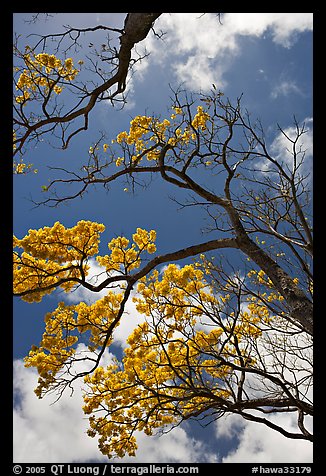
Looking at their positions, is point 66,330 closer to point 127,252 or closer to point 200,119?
point 127,252

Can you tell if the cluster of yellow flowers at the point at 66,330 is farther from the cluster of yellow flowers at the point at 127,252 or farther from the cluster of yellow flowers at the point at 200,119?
the cluster of yellow flowers at the point at 200,119

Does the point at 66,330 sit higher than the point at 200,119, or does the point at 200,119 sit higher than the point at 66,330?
the point at 200,119

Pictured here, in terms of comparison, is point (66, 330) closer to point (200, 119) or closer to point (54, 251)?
point (54, 251)

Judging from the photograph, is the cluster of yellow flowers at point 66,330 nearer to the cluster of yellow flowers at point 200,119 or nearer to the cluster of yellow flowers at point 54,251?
the cluster of yellow flowers at point 54,251

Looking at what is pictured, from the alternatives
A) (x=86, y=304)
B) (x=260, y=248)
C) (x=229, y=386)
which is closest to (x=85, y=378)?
(x=86, y=304)

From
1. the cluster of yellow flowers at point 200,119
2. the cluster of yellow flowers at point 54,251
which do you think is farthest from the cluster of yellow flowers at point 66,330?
the cluster of yellow flowers at point 200,119

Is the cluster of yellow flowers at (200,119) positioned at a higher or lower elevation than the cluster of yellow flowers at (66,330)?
higher

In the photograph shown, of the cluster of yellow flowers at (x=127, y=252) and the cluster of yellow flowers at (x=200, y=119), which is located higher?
the cluster of yellow flowers at (x=200, y=119)

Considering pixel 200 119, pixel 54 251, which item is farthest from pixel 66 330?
pixel 200 119

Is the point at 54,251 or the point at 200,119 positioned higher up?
the point at 200,119
